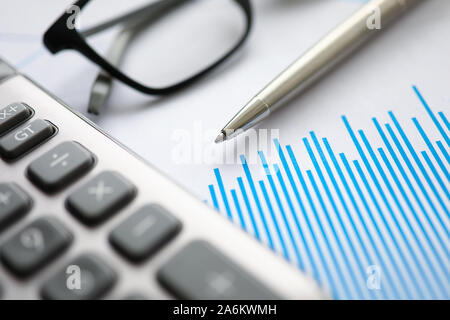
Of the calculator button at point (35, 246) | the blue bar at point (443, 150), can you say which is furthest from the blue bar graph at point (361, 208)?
the calculator button at point (35, 246)

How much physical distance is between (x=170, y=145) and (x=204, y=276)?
147 millimetres

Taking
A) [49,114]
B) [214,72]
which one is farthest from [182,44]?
[49,114]

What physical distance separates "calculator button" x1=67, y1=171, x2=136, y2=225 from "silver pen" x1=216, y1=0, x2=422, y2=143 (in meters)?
0.10

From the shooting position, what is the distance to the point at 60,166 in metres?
0.24

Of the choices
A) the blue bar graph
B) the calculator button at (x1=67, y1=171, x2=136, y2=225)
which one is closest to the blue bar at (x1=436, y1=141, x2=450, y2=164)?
the blue bar graph

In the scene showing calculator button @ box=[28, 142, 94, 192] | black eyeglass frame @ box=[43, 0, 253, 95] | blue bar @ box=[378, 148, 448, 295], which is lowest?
blue bar @ box=[378, 148, 448, 295]

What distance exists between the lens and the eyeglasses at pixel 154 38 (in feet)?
1.20

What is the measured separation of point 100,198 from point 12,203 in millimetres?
45

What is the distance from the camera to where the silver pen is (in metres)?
0.32

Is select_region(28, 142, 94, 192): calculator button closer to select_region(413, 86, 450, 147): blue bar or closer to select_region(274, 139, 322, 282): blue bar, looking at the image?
select_region(274, 139, 322, 282): blue bar

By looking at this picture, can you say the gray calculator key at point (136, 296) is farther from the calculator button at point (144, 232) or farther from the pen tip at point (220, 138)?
the pen tip at point (220, 138)

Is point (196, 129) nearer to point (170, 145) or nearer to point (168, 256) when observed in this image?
point (170, 145)

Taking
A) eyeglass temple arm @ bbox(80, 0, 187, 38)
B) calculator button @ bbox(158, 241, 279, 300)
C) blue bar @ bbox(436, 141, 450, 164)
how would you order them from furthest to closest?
eyeglass temple arm @ bbox(80, 0, 187, 38)
blue bar @ bbox(436, 141, 450, 164)
calculator button @ bbox(158, 241, 279, 300)

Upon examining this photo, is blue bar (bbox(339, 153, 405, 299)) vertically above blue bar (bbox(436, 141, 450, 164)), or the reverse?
blue bar (bbox(436, 141, 450, 164))
